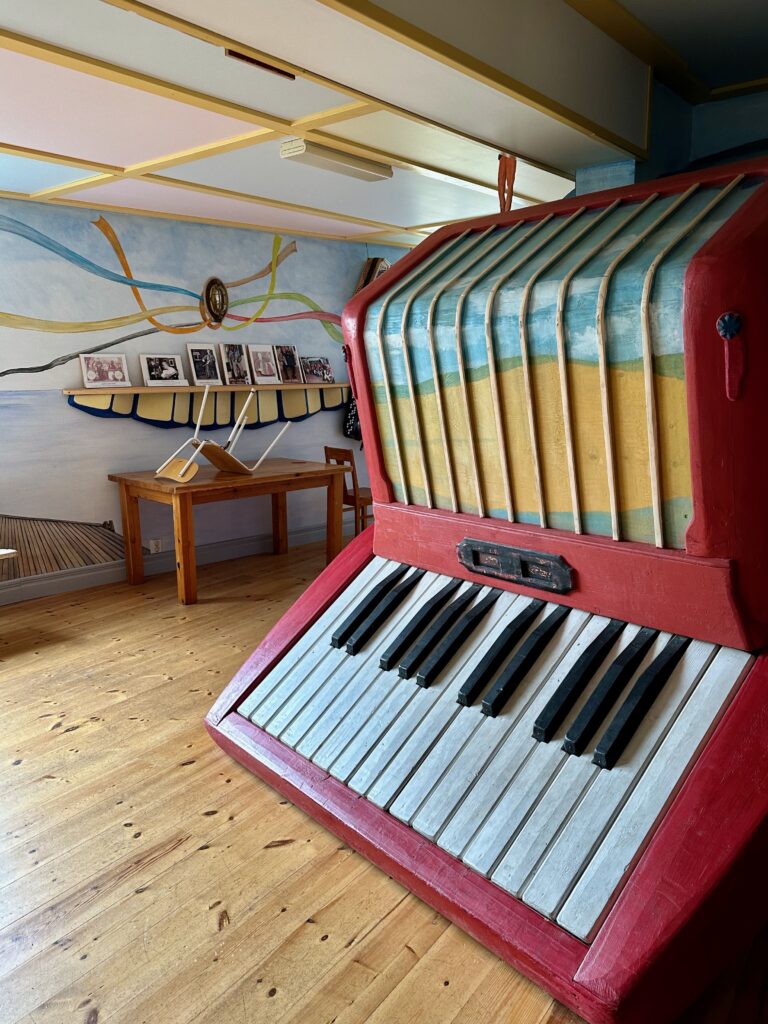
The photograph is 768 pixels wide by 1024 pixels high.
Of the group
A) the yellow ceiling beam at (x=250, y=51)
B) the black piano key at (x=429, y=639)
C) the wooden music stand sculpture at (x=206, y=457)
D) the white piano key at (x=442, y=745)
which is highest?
the yellow ceiling beam at (x=250, y=51)

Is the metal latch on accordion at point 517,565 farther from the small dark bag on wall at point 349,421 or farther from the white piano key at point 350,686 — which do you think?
the small dark bag on wall at point 349,421

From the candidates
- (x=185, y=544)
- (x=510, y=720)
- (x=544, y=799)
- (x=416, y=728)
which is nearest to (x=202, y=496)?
(x=185, y=544)

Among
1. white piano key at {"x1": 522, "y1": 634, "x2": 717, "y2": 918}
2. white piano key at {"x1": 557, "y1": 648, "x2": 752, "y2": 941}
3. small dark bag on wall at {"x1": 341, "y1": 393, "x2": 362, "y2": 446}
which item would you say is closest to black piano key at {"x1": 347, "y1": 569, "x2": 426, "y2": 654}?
white piano key at {"x1": 522, "y1": 634, "x2": 717, "y2": 918}

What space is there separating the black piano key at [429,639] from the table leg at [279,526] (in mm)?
3848

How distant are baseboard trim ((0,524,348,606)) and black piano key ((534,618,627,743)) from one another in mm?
3923

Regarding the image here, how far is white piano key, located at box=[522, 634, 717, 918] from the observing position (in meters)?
1.63

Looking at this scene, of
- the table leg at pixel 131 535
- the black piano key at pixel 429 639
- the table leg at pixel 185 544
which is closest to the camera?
the black piano key at pixel 429 639

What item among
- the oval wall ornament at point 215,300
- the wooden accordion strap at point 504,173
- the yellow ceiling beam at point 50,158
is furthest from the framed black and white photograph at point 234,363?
the wooden accordion strap at point 504,173

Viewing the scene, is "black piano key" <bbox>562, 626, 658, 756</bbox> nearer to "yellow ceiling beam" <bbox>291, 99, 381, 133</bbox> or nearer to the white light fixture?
"yellow ceiling beam" <bbox>291, 99, 381, 133</bbox>

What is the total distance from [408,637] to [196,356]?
3879mm

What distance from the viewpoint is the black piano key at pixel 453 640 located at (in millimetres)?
2211

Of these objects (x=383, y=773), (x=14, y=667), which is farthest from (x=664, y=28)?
(x=14, y=667)

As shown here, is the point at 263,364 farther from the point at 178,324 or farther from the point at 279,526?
the point at 279,526

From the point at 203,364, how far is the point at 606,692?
14.8 ft
